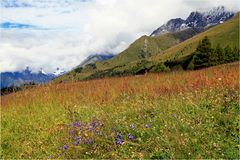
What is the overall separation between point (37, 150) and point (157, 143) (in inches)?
108

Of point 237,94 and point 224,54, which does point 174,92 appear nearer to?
point 237,94

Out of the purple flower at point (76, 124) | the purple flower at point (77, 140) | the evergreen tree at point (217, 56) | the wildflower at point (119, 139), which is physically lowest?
the purple flower at point (77, 140)

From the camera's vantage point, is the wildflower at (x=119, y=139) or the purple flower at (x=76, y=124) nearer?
the wildflower at (x=119, y=139)

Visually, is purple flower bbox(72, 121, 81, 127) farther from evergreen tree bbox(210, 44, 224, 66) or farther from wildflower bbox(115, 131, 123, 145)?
evergreen tree bbox(210, 44, 224, 66)

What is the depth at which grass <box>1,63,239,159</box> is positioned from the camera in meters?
6.00

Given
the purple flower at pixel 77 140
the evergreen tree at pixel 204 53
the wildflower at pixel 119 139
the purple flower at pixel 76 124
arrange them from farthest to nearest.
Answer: the evergreen tree at pixel 204 53 → the purple flower at pixel 76 124 → the purple flower at pixel 77 140 → the wildflower at pixel 119 139

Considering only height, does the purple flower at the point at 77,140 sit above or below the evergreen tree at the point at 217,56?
below

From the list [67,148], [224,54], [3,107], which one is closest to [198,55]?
[224,54]

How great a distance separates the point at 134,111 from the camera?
806cm

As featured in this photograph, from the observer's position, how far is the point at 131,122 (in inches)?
290

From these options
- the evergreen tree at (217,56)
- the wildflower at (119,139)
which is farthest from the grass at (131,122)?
the evergreen tree at (217,56)

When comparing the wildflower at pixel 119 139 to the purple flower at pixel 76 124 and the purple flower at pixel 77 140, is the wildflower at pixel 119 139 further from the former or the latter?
the purple flower at pixel 76 124

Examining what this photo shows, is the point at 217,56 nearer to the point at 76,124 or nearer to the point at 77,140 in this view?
the point at 76,124

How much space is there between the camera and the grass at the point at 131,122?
236 inches
